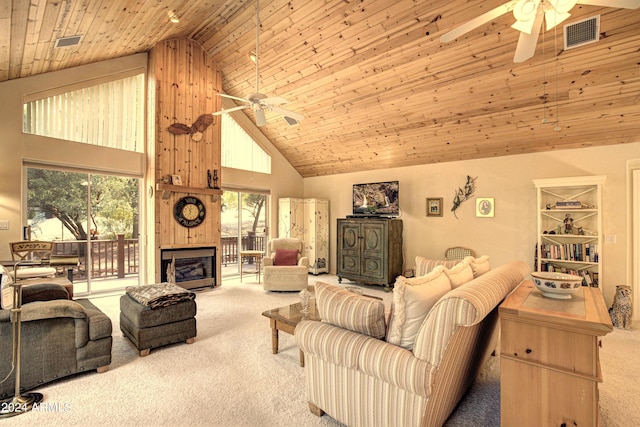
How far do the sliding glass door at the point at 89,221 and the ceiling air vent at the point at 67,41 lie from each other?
1.98 m

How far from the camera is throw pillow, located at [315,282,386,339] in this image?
1.83 m

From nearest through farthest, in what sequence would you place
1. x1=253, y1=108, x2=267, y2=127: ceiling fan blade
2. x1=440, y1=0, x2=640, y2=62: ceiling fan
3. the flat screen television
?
x1=440, y1=0, x2=640, y2=62: ceiling fan < x1=253, y1=108, x2=267, y2=127: ceiling fan blade < the flat screen television

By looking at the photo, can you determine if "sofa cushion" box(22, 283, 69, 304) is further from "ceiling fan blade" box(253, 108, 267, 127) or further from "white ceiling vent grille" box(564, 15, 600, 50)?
"white ceiling vent grille" box(564, 15, 600, 50)

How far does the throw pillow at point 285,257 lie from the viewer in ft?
19.1

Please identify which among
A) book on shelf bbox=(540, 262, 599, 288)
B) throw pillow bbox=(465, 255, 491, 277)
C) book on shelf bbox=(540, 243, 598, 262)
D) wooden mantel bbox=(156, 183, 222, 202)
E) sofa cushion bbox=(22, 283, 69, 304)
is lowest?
book on shelf bbox=(540, 262, 599, 288)

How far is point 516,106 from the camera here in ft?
13.5

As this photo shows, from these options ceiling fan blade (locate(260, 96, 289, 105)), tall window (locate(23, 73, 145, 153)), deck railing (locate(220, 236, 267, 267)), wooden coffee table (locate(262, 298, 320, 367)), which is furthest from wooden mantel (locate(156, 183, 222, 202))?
wooden coffee table (locate(262, 298, 320, 367))

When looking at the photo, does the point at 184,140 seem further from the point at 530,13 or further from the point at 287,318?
the point at 530,13

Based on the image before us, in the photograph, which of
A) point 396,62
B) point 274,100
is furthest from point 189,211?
point 396,62

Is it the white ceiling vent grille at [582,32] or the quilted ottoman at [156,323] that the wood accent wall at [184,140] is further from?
the white ceiling vent grille at [582,32]

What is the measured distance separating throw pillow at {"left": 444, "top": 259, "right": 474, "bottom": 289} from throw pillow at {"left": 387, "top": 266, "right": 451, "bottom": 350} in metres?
0.32

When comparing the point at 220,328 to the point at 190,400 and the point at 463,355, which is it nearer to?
the point at 190,400

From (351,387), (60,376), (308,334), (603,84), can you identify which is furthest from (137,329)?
(603,84)

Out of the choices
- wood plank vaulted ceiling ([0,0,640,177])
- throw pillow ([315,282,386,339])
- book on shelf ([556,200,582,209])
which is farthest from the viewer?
book on shelf ([556,200,582,209])
